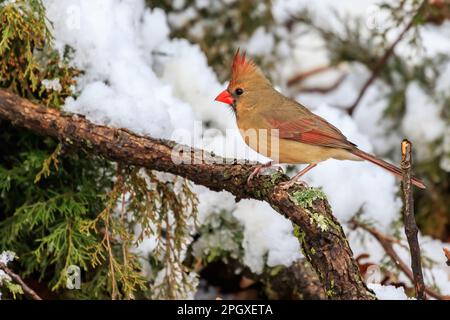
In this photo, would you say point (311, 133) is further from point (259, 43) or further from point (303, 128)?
point (259, 43)

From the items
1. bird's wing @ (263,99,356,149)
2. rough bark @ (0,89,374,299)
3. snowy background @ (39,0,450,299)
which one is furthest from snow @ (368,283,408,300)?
bird's wing @ (263,99,356,149)

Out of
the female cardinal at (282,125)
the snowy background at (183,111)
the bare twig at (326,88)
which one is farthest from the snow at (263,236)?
the bare twig at (326,88)

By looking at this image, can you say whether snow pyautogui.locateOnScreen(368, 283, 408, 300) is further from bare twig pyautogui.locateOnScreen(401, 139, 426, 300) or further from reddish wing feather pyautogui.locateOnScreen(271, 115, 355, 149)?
reddish wing feather pyautogui.locateOnScreen(271, 115, 355, 149)

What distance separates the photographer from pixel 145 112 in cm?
351

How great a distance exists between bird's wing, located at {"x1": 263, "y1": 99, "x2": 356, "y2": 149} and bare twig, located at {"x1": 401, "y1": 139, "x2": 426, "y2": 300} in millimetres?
852

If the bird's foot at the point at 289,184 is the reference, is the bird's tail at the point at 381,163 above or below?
above

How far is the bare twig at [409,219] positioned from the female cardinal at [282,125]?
2.39ft

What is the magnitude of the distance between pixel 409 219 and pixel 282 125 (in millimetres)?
1028

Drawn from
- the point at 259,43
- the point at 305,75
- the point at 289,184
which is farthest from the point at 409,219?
the point at 305,75

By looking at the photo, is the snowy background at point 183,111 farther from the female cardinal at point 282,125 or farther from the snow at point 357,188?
the female cardinal at point 282,125

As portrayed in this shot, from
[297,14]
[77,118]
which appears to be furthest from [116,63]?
[297,14]

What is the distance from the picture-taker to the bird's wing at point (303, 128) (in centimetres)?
340

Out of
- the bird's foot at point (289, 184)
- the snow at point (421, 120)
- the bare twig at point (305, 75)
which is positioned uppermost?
the bare twig at point (305, 75)

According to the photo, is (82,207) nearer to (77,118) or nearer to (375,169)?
(77,118)
